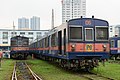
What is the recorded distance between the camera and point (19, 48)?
36.6 metres

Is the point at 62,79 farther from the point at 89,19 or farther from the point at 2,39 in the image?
the point at 2,39

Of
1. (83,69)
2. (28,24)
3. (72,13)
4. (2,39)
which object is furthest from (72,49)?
(28,24)

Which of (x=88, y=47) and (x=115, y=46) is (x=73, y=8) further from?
(x=88, y=47)

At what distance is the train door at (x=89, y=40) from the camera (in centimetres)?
1552

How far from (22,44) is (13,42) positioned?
1173 mm

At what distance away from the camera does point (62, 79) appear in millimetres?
13070

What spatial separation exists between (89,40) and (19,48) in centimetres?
2205

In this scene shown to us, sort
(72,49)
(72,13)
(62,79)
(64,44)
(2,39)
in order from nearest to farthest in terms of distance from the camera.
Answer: (62,79) < (72,49) < (64,44) < (72,13) < (2,39)

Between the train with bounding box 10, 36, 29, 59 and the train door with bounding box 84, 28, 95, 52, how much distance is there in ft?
71.7

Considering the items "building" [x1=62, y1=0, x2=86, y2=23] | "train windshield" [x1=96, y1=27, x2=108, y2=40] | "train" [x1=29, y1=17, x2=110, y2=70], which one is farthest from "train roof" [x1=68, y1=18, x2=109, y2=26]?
"building" [x1=62, y1=0, x2=86, y2=23]

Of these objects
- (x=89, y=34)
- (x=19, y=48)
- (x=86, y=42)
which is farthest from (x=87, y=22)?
(x=19, y=48)

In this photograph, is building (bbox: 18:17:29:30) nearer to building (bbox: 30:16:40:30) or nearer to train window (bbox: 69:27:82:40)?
building (bbox: 30:16:40:30)

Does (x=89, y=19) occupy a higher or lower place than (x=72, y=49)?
higher

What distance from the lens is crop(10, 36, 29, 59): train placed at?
36531 millimetres
